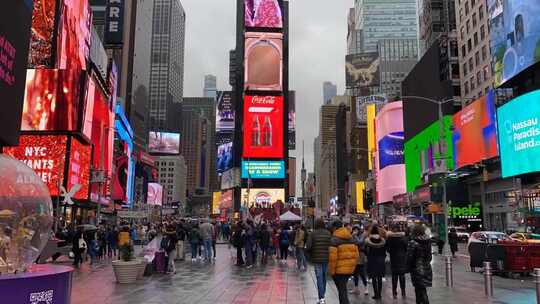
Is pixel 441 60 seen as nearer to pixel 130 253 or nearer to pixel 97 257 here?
pixel 97 257

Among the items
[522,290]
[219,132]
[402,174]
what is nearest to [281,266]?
[522,290]

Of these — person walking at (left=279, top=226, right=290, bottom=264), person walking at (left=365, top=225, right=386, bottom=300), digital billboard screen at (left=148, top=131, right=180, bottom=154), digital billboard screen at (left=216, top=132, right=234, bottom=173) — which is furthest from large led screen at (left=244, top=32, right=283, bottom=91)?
person walking at (left=365, top=225, right=386, bottom=300)

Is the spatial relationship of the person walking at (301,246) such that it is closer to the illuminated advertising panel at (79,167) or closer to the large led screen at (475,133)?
the illuminated advertising panel at (79,167)

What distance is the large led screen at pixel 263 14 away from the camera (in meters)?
91.2

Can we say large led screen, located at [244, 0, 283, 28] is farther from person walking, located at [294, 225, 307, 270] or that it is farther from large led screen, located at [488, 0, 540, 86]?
person walking, located at [294, 225, 307, 270]

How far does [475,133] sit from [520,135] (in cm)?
1284

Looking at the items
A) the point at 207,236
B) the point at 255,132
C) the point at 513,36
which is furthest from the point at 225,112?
the point at 207,236

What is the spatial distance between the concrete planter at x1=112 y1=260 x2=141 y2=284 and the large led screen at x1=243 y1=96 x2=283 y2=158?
73.5 metres

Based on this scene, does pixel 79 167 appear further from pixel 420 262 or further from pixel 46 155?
pixel 420 262

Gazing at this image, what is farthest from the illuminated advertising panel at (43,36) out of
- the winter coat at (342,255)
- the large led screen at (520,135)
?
the large led screen at (520,135)

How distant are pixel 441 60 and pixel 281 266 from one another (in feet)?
213

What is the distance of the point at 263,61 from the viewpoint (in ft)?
300

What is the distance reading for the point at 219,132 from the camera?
15338 cm

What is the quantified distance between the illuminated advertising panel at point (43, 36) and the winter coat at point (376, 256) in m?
39.8
